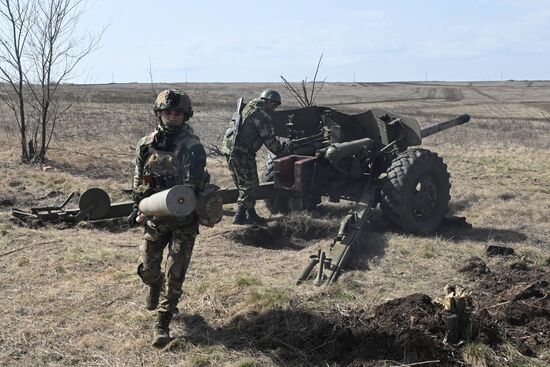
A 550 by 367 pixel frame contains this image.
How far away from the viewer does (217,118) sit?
2755 centimetres

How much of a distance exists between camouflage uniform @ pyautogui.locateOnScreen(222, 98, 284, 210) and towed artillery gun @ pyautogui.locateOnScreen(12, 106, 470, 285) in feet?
0.45

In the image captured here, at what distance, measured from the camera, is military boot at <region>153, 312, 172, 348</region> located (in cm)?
459

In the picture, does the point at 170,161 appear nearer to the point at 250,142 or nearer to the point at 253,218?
the point at 250,142

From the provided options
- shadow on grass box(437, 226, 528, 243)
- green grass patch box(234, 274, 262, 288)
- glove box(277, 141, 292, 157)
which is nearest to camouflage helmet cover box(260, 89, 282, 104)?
glove box(277, 141, 292, 157)

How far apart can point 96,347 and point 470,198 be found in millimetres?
7884

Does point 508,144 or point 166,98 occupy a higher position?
point 166,98

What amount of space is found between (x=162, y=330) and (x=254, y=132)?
4221 millimetres

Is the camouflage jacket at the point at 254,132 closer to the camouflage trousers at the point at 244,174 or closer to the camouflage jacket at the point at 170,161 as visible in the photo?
the camouflage trousers at the point at 244,174

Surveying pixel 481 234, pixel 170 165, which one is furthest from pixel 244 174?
pixel 170 165

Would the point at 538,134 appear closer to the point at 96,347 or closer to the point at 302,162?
the point at 302,162

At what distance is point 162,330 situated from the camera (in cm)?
466

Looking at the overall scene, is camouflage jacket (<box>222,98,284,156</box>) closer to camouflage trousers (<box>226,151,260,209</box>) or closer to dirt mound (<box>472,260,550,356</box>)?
camouflage trousers (<box>226,151,260,209</box>)

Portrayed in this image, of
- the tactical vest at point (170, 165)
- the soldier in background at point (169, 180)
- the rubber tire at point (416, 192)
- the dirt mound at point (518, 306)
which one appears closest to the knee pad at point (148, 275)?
the soldier in background at point (169, 180)

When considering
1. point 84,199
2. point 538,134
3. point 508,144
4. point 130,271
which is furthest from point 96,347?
point 538,134
